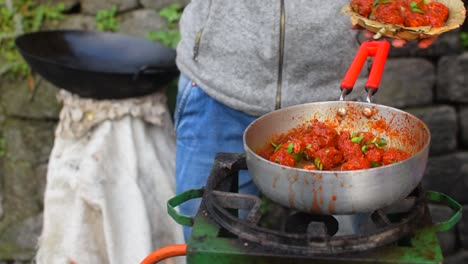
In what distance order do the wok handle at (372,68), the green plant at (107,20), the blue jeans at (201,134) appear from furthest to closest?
the green plant at (107,20)
the blue jeans at (201,134)
the wok handle at (372,68)

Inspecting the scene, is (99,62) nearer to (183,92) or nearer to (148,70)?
(148,70)

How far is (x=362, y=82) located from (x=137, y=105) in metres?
1.10

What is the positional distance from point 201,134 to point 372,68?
34.4 inches

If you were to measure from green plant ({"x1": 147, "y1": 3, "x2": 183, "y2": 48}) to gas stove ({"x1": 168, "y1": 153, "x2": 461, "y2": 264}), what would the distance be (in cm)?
199

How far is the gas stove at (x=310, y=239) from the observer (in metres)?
1.35

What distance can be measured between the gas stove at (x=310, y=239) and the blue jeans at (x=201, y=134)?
861 mm

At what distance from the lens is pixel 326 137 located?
1.67 metres

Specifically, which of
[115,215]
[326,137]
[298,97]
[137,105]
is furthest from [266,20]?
[115,215]

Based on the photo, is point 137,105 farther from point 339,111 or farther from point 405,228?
point 405,228

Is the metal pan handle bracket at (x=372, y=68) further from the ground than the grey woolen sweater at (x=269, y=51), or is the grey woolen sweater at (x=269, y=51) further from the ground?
the metal pan handle bracket at (x=372, y=68)

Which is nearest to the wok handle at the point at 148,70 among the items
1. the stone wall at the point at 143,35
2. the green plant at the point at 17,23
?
the stone wall at the point at 143,35

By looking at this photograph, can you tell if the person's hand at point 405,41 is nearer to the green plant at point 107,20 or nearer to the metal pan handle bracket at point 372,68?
the metal pan handle bracket at point 372,68

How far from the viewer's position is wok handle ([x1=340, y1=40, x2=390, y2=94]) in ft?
5.85

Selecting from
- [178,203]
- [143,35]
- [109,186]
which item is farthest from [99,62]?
[178,203]
